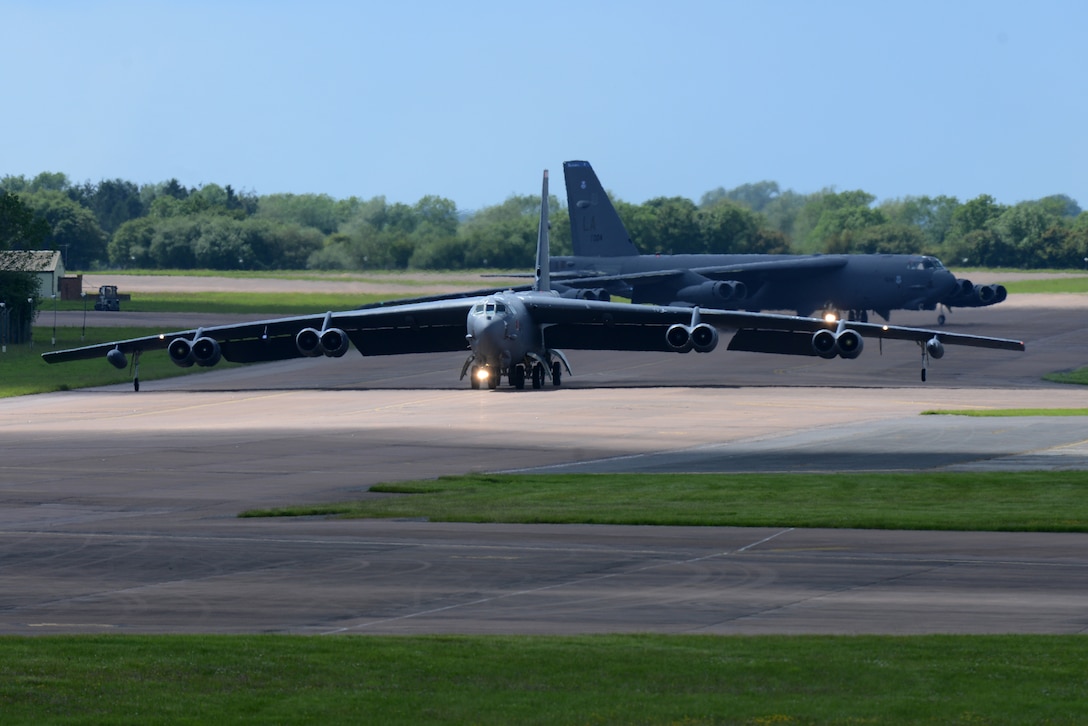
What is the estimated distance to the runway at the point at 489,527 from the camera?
58.2ft

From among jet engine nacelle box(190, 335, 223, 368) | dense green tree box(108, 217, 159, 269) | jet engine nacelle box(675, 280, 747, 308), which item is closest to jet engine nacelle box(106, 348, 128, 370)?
jet engine nacelle box(190, 335, 223, 368)

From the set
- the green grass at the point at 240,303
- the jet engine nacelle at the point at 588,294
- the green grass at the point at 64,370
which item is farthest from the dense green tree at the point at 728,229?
the green grass at the point at 64,370

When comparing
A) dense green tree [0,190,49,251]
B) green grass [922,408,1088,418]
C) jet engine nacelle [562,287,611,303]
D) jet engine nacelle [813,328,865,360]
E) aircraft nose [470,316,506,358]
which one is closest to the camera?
green grass [922,408,1088,418]

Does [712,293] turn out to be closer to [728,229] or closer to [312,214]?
[728,229]

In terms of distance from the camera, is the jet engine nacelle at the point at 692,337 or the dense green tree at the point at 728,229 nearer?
the jet engine nacelle at the point at 692,337

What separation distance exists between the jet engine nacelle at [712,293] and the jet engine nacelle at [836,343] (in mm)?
31138

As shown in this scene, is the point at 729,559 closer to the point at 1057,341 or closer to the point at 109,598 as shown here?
the point at 109,598

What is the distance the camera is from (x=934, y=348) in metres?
52.1

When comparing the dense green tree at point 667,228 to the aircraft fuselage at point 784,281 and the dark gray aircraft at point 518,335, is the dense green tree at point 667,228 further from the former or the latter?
the dark gray aircraft at point 518,335

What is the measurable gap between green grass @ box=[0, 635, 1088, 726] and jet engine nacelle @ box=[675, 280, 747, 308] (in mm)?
68742

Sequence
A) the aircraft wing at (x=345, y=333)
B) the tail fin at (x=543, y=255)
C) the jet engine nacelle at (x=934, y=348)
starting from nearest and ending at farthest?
the jet engine nacelle at (x=934, y=348) → the aircraft wing at (x=345, y=333) → the tail fin at (x=543, y=255)

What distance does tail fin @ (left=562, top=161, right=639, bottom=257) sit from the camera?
299 ft

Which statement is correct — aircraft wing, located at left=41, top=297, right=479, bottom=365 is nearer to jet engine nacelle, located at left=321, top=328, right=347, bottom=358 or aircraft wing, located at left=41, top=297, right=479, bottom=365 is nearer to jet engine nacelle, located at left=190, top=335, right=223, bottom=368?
jet engine nacelle, located at left=190, top=335, right=223, bottom=368

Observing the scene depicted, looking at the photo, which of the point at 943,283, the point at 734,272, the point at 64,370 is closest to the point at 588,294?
the point at 734,272
